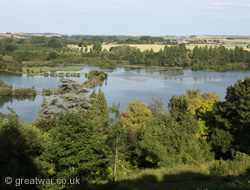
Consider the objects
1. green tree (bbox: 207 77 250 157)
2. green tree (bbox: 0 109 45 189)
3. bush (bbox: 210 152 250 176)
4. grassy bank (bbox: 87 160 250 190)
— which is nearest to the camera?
green tree (bbox: 0 109 45 189)

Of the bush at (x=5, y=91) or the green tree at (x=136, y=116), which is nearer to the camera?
the green tree at (x=136, y=116)

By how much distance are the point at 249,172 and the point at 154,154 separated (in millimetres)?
3668

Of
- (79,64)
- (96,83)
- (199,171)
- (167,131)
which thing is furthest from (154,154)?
(79,64)

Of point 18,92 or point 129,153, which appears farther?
point 18,92

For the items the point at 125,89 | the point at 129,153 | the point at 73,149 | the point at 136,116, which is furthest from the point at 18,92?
the point at 73,149

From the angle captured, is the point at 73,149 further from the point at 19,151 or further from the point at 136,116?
the point at 136,116

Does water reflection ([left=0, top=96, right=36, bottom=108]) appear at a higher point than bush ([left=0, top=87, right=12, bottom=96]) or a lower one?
lower

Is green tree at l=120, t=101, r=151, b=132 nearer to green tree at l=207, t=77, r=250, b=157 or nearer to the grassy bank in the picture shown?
green tree at l=207, t=77, r=250, b=157

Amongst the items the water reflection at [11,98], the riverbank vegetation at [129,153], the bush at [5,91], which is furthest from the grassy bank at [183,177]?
the bush at [5,91]

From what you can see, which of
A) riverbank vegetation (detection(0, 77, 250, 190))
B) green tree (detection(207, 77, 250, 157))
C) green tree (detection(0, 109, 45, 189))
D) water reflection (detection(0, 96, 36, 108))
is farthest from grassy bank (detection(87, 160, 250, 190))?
water reflection (detection(0, 96, 36, 108))

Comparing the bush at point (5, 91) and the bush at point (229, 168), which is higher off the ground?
the bush at point (229, 168)

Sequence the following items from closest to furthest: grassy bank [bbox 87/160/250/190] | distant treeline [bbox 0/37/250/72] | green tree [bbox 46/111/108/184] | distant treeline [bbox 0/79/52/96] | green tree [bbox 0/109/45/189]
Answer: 1. green tree [bbox 0/109/45/189]
2. grassy bank [bbox 87/160/250/190]
3. green tree [bbox 46/111/108/184]
4. distant treeline [bbox 0/79/52/96]
5. distant treeline [bbox 0/37/250/72]

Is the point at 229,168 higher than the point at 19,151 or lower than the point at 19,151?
lower

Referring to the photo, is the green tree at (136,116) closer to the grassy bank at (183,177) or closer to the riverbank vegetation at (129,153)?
the riverbank vegetation at (129,153)
